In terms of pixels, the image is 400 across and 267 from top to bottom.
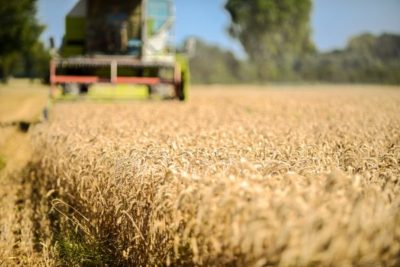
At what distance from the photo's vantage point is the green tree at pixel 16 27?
34938 millimetres

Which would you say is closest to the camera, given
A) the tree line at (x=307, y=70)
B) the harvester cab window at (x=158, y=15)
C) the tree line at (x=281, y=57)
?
the harvester cab window at (x=158, y=15)

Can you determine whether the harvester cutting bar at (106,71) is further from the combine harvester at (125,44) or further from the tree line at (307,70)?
the tree line at (307,70)

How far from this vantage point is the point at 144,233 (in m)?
3.61

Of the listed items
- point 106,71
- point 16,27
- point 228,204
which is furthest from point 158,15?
point 16,27

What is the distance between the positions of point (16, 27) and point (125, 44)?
72.9 ft

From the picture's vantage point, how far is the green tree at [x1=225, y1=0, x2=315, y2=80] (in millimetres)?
82625

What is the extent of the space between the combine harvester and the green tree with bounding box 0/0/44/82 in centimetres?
2013

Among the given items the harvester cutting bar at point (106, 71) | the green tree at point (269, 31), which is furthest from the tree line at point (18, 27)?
the green tree at point (269, 31)

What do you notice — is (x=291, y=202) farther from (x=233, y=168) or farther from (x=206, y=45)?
(x=206, y=45)

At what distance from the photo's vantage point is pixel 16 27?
3562 cm

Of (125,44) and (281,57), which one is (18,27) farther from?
(281,57)

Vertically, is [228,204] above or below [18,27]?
below

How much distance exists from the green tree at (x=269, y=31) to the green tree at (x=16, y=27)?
45292mm

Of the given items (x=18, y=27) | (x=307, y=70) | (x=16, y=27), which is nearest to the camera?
(x=16, y=27)
